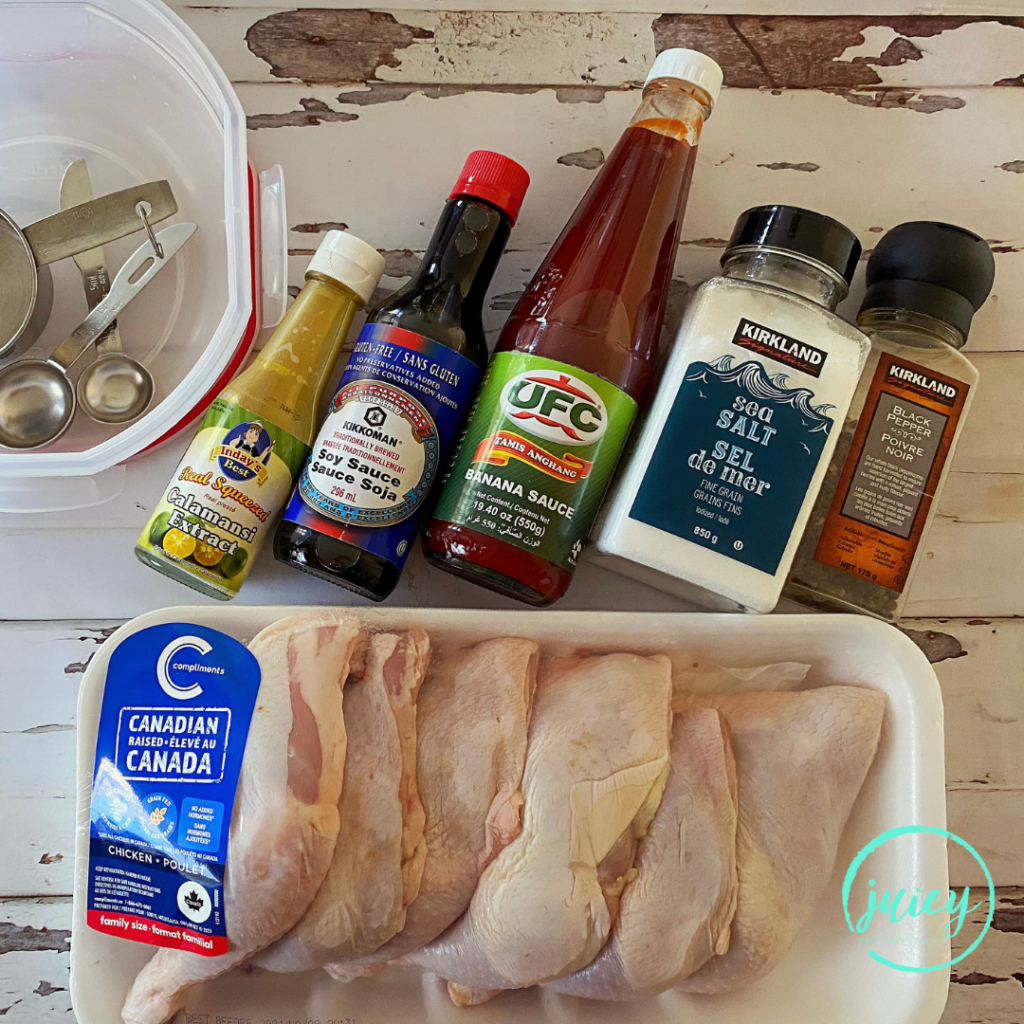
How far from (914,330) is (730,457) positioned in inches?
9.2

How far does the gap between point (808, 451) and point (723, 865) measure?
1.21 feet

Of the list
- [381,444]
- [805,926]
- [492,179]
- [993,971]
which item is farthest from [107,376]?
[993,971]

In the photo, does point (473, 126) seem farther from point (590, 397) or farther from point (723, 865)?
point (723, 865)

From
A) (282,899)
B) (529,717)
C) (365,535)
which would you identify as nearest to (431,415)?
(365,535)

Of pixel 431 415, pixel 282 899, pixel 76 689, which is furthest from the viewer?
pixel 76 689

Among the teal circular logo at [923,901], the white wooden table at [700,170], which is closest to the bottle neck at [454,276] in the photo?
the white wooden table at [700,170]

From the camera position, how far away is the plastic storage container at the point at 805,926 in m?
0.74

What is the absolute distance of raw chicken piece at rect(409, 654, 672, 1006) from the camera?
2.21ft

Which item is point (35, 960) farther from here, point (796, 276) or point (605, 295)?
point (796, 276)

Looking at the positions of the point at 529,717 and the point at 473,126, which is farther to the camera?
the point at 473,126

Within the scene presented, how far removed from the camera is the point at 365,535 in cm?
76

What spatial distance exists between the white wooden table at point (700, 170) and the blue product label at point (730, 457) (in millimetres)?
163

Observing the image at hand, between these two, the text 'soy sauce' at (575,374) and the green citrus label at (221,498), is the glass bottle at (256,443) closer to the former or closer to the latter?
the green citrus label at (221,498)

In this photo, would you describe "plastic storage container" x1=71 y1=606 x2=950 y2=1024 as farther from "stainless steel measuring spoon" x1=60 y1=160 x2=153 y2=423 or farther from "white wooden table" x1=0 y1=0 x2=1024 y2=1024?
"stainless steel measuring spoon" x1=60 y1=160 x2=153 y2=423
